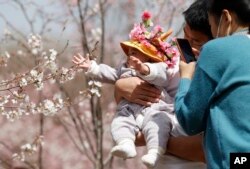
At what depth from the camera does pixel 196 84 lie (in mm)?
1883

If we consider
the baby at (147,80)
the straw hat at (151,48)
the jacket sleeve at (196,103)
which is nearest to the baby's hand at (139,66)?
the baby at (147,80)

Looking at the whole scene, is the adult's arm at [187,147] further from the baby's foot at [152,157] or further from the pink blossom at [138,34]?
the pink blossom at [138,34]

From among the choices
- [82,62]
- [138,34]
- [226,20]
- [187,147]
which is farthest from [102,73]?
[226,20]

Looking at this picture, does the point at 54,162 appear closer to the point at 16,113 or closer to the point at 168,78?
the point at 16,113

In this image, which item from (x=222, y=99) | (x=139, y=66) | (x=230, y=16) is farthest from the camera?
(x=139, y=66)

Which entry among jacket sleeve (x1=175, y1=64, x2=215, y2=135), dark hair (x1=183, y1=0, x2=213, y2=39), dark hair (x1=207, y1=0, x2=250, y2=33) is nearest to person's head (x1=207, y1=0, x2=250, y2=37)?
dark hair (x1=207, y1=0, x2=250, y2=33)

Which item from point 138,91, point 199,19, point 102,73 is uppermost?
point 199,19

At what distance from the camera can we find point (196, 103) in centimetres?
188

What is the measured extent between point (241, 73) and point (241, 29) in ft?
0.58

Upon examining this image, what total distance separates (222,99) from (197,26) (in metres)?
0.70

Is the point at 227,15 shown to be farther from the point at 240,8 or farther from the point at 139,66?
the point at 139,66

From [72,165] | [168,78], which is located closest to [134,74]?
[168,78]

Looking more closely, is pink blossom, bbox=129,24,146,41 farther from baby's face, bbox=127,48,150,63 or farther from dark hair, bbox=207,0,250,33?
dark hair, bbox=207,0,250,33

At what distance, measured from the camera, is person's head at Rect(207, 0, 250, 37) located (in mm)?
1925
